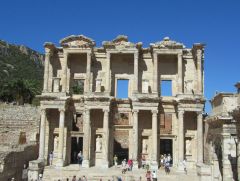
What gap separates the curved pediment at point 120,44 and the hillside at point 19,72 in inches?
972

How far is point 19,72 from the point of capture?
87812 mm

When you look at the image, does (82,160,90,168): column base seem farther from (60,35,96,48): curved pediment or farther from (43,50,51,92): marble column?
(60,35,96,48): curved pediment

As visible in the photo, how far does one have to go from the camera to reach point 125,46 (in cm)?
2786

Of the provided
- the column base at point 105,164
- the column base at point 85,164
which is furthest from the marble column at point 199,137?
the column base at point 85,164

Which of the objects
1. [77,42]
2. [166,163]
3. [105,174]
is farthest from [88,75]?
[166,163]

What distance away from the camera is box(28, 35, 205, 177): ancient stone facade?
26.5 metres

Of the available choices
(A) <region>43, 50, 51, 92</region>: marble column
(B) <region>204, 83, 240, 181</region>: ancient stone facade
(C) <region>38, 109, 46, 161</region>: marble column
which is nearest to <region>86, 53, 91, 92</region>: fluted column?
(A) <region>43, 50, 51, 92</region>: marble column

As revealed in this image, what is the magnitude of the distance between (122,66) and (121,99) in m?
2.84

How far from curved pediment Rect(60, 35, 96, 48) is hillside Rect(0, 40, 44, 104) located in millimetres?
23108

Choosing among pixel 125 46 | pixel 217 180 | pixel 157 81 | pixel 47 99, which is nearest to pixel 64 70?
pixel 47 99

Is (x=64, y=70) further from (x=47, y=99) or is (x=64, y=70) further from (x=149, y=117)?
(x=149, y=117)

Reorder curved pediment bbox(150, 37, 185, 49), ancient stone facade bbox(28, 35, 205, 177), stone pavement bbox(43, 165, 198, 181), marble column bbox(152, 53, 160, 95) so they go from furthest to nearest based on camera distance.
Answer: curved pediment bbox(150, 37, 185, 49) < marble column bbox(152, 53, 160, 95) < ancient stone facade bbox(28, 35, 205, 177) < stone pavement bbox(43, 165, 198, 181)

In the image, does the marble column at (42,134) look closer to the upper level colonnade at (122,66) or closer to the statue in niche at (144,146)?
the upper level colonnade at (122,66)

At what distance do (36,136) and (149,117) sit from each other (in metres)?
11.4
